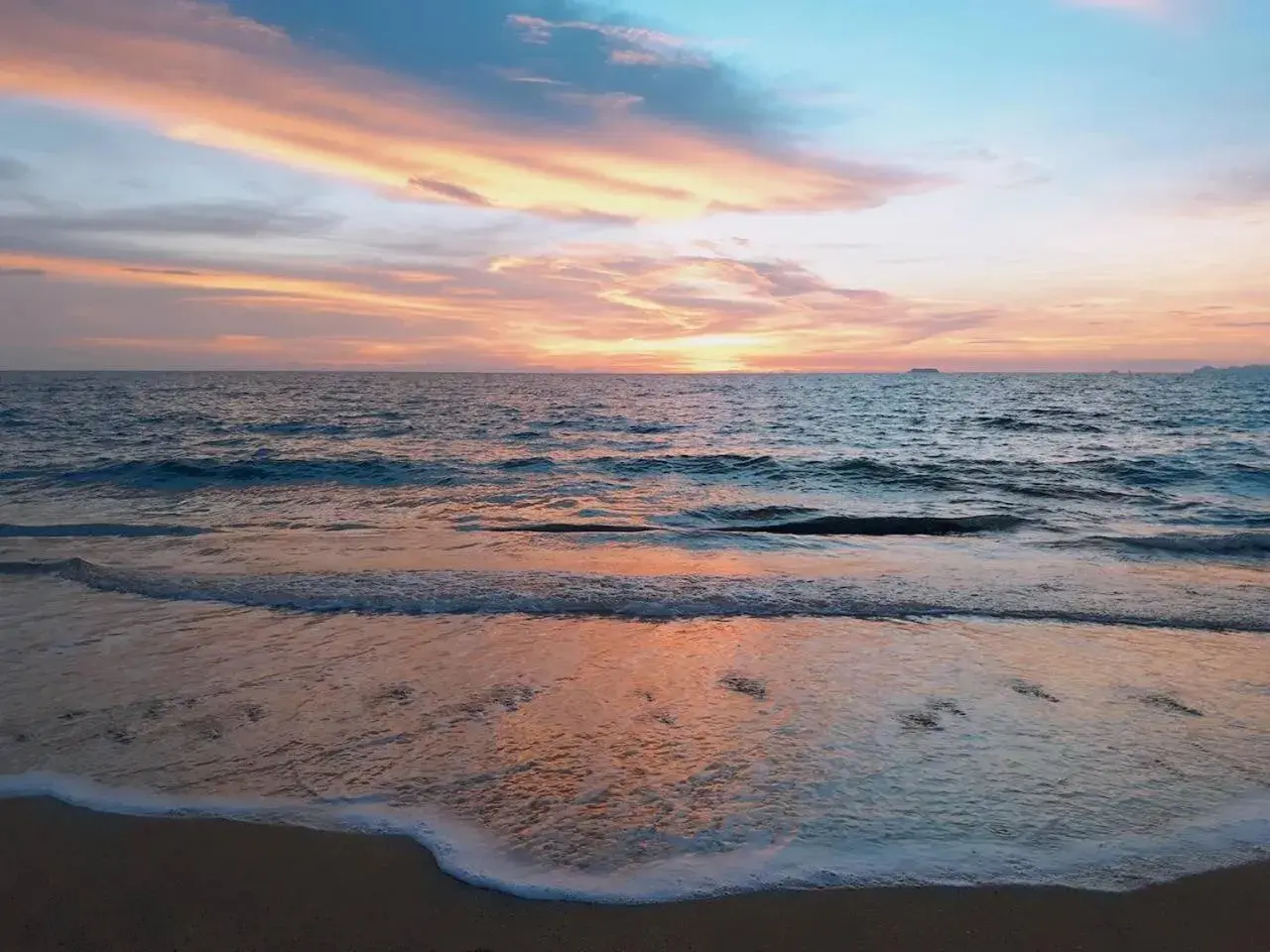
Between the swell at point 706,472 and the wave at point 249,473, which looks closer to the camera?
the swell at point 706,472

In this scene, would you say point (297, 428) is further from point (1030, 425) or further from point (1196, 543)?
point (1030, 425)

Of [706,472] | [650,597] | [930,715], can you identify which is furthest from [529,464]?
[930,715]

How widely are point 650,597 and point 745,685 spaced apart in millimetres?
3267

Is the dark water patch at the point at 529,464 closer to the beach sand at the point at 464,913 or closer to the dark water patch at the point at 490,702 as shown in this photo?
the dark water patch at the point at 490,702

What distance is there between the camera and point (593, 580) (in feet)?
36.0

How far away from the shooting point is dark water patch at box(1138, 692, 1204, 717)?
6262 mm

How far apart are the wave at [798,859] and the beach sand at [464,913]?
90mm

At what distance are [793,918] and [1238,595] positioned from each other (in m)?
9.65

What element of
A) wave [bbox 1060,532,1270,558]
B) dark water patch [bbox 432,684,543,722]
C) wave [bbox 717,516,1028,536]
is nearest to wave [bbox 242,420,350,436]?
wave [bbox 717,516,1028,536]

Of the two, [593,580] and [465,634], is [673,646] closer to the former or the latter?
[465,634]

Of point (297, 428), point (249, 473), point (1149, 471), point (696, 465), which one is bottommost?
point (249, 473)

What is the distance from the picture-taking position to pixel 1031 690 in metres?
6.72

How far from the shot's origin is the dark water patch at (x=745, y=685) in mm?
6605

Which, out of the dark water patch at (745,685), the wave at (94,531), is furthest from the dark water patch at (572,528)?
the dark water patch at (745,685)
